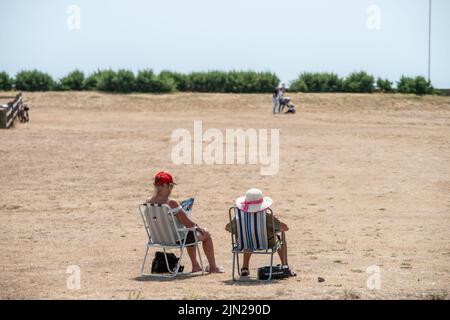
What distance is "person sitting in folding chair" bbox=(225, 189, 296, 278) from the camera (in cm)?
1152

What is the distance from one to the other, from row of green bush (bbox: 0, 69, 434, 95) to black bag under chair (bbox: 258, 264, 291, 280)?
1319 inches

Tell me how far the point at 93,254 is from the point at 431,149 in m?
13.7

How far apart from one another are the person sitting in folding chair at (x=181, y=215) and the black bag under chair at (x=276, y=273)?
30.1 inches

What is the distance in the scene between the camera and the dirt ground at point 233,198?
1112 cm

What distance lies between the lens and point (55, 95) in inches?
1727

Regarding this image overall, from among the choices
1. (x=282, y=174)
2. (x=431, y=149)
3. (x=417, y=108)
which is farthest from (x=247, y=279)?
(x=417, y=108)

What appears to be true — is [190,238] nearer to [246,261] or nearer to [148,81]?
[246,261]

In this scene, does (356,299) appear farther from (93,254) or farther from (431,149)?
(431,149)

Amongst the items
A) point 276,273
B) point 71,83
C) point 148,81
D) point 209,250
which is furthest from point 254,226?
point 71,83

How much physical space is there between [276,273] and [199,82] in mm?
35751

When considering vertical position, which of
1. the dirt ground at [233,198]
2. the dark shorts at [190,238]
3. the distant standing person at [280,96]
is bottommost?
the dirt ground at [233,198]

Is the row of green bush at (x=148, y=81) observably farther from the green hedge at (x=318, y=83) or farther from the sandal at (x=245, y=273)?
the sandal at (x=245, y=273)

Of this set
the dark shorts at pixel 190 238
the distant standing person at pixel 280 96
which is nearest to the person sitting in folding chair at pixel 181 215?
the dark shorts at pixel 190 238

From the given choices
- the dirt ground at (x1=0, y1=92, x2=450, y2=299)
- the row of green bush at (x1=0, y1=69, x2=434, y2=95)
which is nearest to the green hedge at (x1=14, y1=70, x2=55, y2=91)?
the row of green bush at (x1=0, y1=69, x2=434, y2=95)
